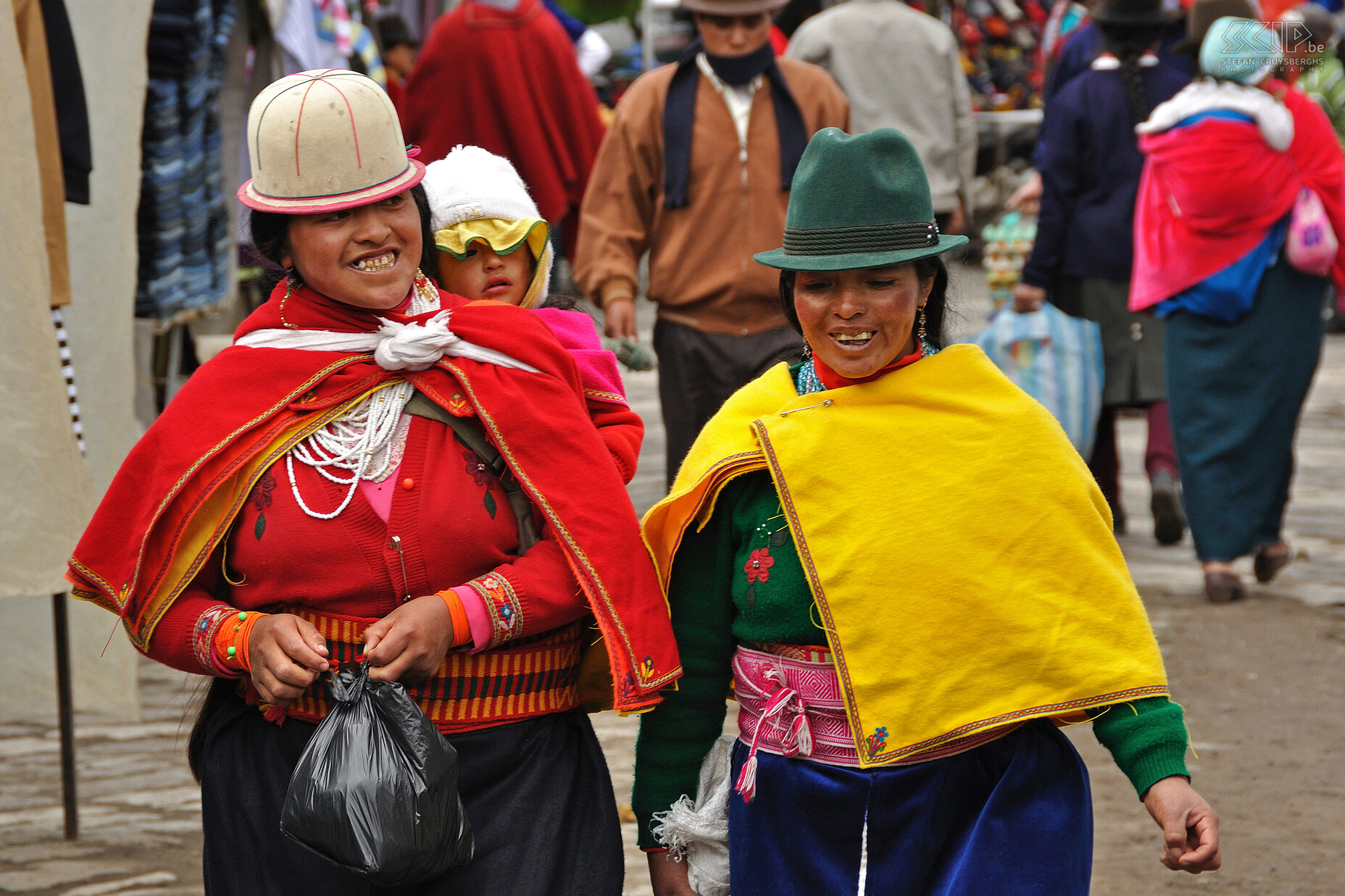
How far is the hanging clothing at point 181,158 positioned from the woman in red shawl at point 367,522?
2979 millimetres

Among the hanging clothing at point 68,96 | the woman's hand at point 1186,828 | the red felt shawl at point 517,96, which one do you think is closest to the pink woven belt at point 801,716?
the woman's hand at point 1186,828

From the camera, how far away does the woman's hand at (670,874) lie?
2.56 meters

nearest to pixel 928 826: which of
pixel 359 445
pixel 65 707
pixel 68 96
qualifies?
pixel 359 445

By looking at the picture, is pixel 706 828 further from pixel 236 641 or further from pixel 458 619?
pixel 236 641

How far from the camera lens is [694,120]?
5707 millimetres

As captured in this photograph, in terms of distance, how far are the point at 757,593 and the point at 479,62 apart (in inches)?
207

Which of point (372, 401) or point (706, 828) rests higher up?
point (372, 401)

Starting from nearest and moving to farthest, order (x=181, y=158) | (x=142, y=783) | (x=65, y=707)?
1. (x=65, y=707)
2. (x=142, y=783)
3. (x=181, y=158)

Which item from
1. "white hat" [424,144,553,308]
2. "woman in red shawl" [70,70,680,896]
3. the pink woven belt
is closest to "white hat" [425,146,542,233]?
"white hat" [424,144,553,308]

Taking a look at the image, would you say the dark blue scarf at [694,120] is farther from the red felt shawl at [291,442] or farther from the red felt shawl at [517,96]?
the red felt shawl at [291,442]

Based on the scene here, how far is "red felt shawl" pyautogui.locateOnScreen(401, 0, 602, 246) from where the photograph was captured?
723 centimetres

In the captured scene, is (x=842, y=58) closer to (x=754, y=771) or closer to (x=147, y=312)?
(x=147, y=312)

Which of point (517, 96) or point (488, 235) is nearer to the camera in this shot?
point (488, 235)

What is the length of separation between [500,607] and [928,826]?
0.70 meters
